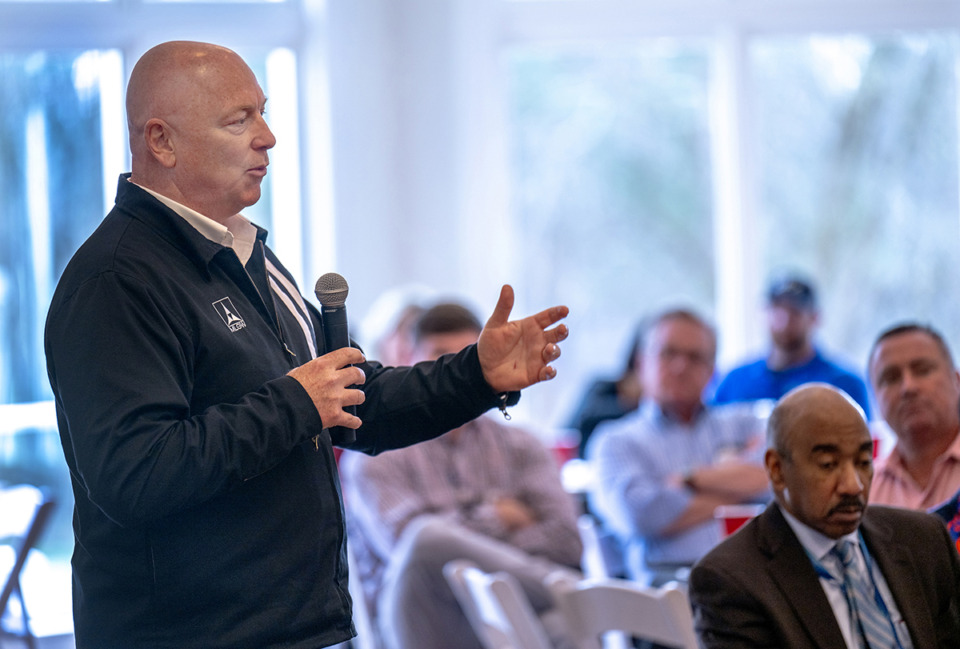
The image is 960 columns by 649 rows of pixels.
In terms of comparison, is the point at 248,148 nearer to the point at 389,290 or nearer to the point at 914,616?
the point at 914,616

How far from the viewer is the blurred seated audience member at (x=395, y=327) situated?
4438 millimetres

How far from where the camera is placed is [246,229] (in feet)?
5.39

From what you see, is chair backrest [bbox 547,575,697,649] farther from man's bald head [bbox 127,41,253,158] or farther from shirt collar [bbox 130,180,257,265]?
man's bald head [bbox 127,41,253,158]

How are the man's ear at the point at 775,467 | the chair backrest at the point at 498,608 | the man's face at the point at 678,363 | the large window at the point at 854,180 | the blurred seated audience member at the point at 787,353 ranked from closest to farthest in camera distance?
the man's ear at the point at 775,467
the chair backrest at the point at 498,608
the man's face at the point at 678,363
the blurred seated audience member at the point at 787,353
the large window at the point at 854,180

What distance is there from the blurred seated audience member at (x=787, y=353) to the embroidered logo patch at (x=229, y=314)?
4.01m

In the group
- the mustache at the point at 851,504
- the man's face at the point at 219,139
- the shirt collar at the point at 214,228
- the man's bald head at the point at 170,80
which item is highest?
the man's bald head at the point at 170,80

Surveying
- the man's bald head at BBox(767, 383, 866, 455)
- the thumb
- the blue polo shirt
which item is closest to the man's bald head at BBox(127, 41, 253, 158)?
the thumb

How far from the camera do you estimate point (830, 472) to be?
1.90m

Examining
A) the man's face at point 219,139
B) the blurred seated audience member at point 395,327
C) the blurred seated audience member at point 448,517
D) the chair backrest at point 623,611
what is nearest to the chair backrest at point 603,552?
the blurred seated audience member at point 448,517

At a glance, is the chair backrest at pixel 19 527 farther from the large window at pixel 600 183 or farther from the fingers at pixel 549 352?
the large window at pixel 600 183

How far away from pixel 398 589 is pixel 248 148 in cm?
208

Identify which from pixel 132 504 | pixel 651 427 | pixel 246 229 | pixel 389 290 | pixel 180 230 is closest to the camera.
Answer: pixel 132 504

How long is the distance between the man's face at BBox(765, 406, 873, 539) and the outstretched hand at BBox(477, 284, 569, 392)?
1.81 ft

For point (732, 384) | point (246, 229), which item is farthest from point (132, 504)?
point (732, 384)
